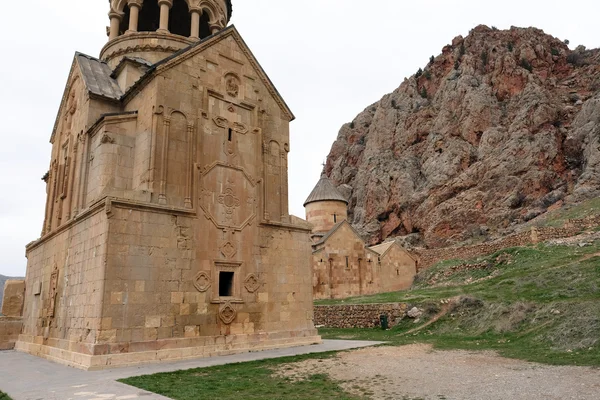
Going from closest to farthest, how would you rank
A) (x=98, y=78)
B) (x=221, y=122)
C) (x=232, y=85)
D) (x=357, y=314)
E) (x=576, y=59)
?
(x=221, y=122) → (x=232, y=85) → (x=98, y=78) → (x=357, y=314) → (x=576, y=59)

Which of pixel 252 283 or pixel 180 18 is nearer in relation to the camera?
A: pixel 252 283

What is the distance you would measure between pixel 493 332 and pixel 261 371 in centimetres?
703

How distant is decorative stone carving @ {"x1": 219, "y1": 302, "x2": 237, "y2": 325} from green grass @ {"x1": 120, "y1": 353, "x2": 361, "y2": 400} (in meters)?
2.31

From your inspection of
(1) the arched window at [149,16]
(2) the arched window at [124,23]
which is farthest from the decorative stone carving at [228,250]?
(1) the arched window at [149,16]

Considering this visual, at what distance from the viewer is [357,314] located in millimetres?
16641

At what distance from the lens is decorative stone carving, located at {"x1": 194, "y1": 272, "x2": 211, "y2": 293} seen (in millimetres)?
10109

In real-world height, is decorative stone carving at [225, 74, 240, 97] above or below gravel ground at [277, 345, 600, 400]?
above

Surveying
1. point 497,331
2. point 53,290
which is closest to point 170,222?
point 53,290

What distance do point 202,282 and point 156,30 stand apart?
34.3 feet

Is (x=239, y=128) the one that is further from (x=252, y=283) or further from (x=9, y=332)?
(x=9, y=332)

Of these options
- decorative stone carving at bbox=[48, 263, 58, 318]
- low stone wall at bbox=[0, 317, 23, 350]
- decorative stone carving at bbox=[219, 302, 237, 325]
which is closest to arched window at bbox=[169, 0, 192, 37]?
decorative stone carving at bbox=[48, 263, 58, 318]

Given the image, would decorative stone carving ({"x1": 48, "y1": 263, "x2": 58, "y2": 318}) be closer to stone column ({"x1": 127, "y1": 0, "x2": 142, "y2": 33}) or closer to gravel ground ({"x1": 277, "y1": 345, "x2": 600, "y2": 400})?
gravel ground ({"x1": 277, "y1": 345, "x2": 600, "y2": 400})

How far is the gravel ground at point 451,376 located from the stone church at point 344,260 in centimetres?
1558

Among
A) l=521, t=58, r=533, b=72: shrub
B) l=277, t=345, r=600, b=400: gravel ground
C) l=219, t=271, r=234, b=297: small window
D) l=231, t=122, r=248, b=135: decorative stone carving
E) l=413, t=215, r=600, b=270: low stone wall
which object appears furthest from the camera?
l=521, t=58, r=533, b=72: shrub
